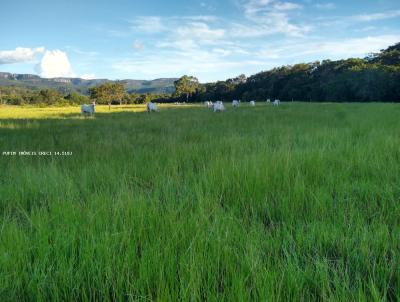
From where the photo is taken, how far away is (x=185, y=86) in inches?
3836

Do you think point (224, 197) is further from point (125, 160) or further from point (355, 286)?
point (125, 160)

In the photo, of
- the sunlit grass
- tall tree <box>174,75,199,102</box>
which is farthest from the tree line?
the sunlit grass

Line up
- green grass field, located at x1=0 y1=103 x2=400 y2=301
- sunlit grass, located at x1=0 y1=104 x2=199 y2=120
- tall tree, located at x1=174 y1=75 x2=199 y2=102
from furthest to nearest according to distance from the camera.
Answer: tall tree, located at x1=174 y1=75 x2=199 y2=102
sunlit grass, located at x1=0 y1=104 x2=199 y2=120
green grass field, located at x1=0 y1=103 x2=400 y2=301

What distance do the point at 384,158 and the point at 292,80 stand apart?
244 ft

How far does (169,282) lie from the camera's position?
1268mm

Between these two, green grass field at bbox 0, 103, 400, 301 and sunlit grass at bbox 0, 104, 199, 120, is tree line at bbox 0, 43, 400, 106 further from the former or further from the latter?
green grass field at bbox 0, 103, 400, 301

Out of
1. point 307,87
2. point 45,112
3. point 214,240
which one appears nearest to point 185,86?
point 307,87

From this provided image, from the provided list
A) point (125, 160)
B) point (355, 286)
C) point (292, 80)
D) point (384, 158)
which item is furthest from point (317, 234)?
point (292, 80)

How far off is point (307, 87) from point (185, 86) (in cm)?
4441

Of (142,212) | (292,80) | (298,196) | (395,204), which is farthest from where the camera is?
(292,80)

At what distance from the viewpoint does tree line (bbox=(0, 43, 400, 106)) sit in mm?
48953

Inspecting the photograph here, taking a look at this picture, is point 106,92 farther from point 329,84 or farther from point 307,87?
point 329,84

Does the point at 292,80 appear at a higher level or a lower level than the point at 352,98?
higher

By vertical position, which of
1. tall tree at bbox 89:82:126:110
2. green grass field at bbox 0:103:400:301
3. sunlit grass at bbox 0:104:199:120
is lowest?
green grass field at bbox 0:103:400:301
